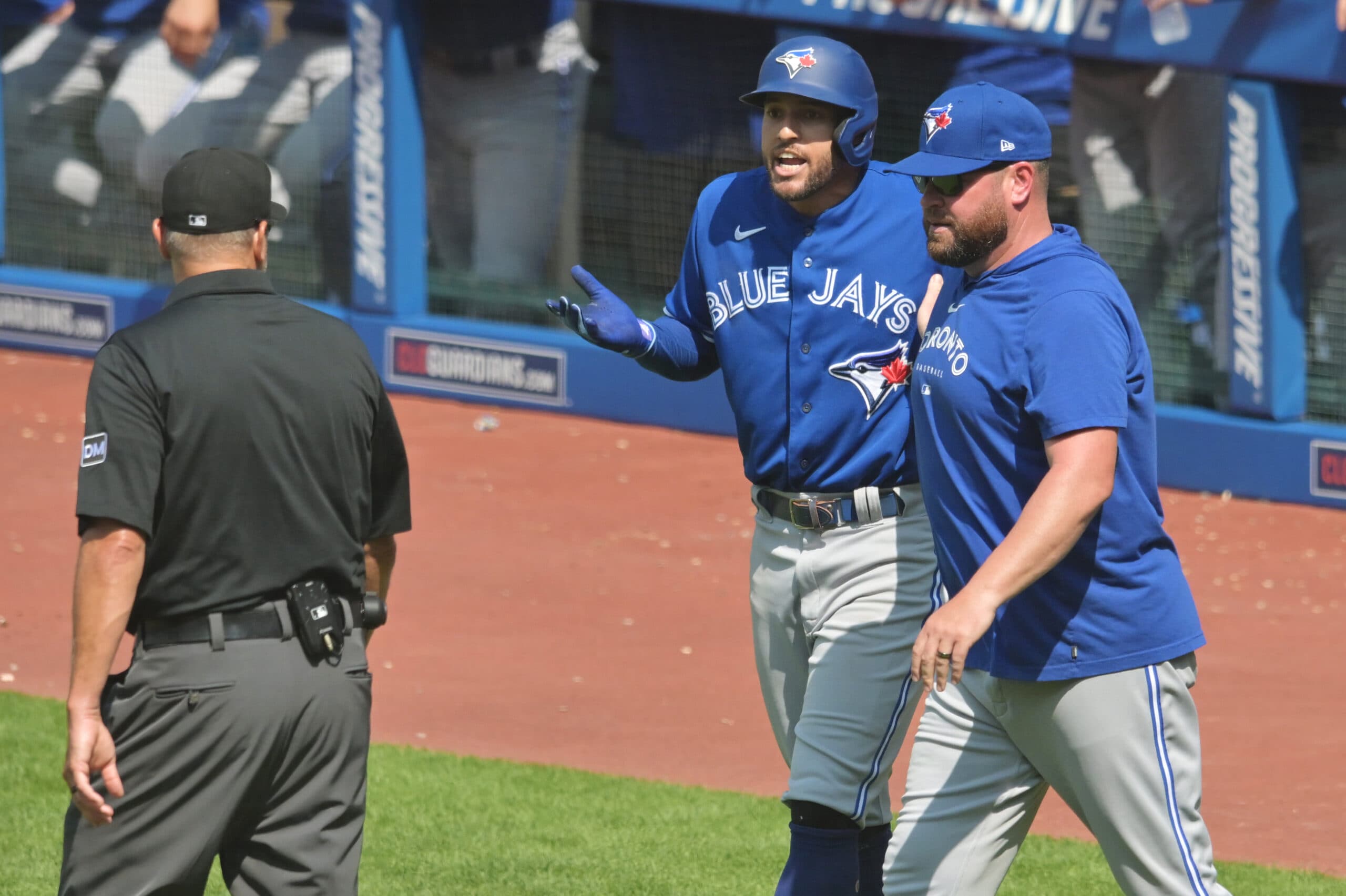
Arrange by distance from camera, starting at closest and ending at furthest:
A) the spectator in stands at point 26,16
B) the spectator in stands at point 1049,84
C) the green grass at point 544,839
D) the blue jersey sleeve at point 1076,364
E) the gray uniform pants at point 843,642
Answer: the blue jersey sleeve at point 1076,364, the gray uniform pants at point 843,642, the green grass at point 544,839, the spectator in stands at point 1049,84, the spectator in stands at point 26,16

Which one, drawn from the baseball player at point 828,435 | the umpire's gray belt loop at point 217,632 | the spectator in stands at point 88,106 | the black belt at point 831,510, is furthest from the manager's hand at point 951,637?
the spectator in stands at point 88,106

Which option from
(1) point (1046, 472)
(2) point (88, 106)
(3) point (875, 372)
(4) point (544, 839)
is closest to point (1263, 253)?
(4) point (544, 839)

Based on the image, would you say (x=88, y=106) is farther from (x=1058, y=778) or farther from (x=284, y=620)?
(x=1058, y=778)

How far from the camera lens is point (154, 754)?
3.49 metres

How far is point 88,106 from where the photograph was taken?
13.4m

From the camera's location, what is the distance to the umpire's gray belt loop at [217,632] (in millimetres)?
3520

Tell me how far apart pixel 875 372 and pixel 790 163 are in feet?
1.68

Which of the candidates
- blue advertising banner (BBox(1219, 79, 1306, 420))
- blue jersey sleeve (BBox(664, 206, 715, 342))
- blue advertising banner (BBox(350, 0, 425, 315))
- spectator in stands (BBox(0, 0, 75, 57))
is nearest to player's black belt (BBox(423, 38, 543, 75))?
blue advertising banner (BBox(350, 0, 425, 315))

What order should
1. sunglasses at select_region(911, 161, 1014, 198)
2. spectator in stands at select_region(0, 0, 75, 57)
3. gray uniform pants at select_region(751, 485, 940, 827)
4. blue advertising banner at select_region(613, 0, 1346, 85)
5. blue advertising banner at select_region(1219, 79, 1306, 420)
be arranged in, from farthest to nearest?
spectator in stands at select_region(0, 0, 75, 57), blue advertising banner at select_region(1219, 79, 1306, 420), blue advertising banner at select_region(613, 0, 1346, 85), gray uniform pants at select_region(751, 485, 940, 827), sunglasses at select_region(911, 161, 1014, 198)

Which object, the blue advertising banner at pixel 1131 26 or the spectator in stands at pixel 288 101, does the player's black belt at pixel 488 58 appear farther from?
the blue advertising banner at pixel 1131 26

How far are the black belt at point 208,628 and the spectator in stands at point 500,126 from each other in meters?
8.33

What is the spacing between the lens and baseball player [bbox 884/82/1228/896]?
3.55 meters

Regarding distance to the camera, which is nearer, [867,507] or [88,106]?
[867,507]

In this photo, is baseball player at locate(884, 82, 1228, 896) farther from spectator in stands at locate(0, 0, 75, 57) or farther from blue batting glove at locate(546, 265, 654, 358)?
spectator in stands at locate(0, 0, 75, 57)
